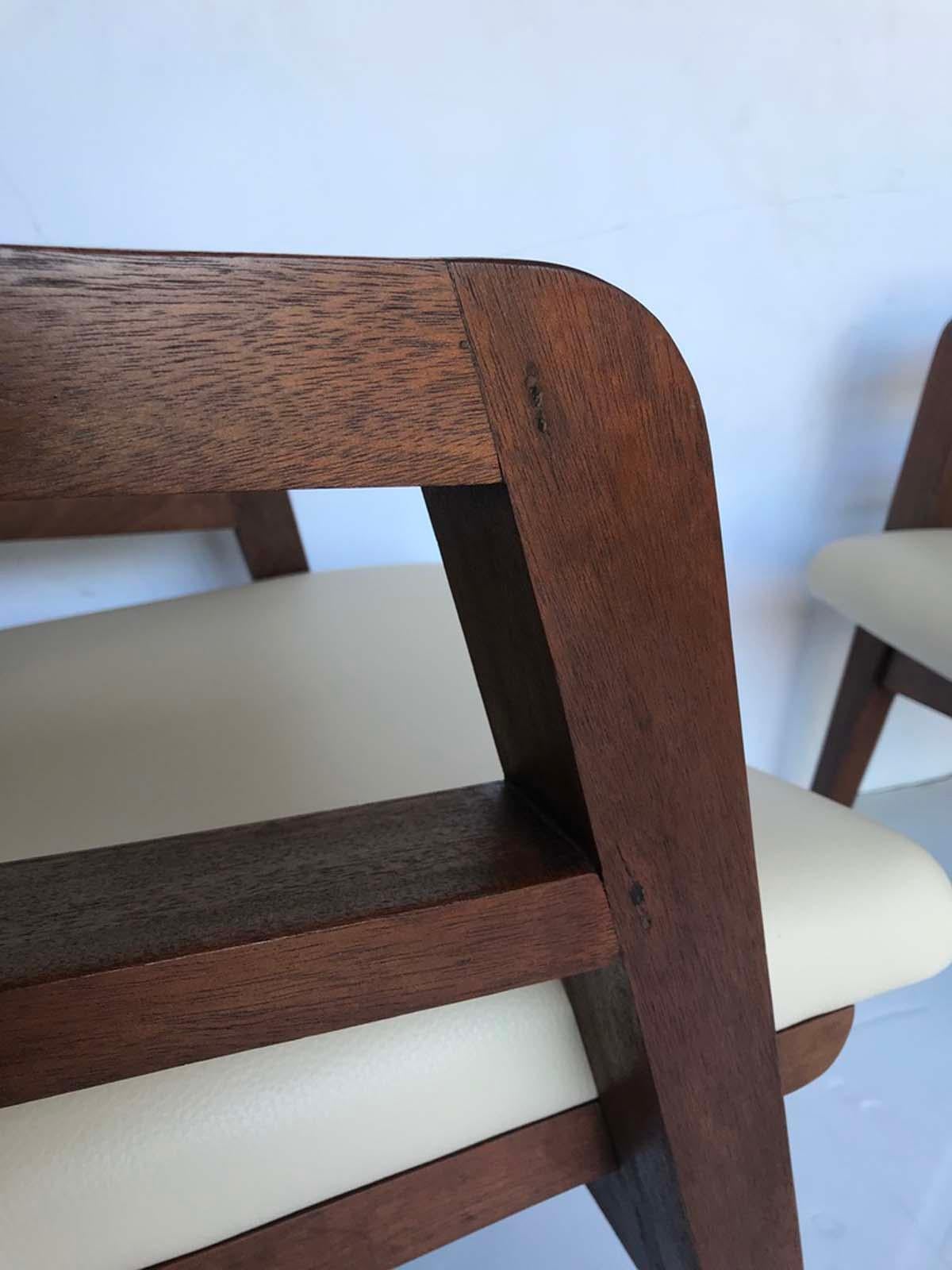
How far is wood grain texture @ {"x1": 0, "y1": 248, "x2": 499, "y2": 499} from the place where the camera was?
191 mm

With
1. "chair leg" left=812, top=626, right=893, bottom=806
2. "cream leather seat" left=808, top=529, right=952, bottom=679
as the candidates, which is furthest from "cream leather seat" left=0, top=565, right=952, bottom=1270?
"chair leg" left=812, top=626, right=893, bottom=806

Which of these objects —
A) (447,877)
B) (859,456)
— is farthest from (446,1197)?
(859,456)

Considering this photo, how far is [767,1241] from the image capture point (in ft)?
1.10

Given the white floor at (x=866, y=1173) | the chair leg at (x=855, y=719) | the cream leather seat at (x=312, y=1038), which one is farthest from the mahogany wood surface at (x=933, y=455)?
the cream leather seat at (x=312, y=1038)

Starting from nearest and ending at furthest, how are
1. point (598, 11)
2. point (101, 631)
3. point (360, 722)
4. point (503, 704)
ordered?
point (503, 704), point (360, 722), point (101, 631), point (598, 11)

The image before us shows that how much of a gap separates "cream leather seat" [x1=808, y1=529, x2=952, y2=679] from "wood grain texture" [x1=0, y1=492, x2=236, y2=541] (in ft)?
1.71

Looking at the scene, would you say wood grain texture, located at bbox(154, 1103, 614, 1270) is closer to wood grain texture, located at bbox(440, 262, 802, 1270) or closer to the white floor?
wood grain texture, located at bbox(440, 262, 802, 1270)

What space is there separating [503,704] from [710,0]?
2.76 feet

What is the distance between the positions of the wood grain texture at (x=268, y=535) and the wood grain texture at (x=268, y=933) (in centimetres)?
52

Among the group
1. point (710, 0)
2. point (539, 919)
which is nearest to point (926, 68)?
point (710, 0)

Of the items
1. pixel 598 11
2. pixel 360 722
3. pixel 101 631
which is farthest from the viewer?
pixel 598 11

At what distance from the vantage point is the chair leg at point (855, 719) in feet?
3.19

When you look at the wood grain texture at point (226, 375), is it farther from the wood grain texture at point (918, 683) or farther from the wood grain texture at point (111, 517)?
the wood grain texture at point (918, 683)

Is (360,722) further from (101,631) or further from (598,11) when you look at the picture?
(598,11)
